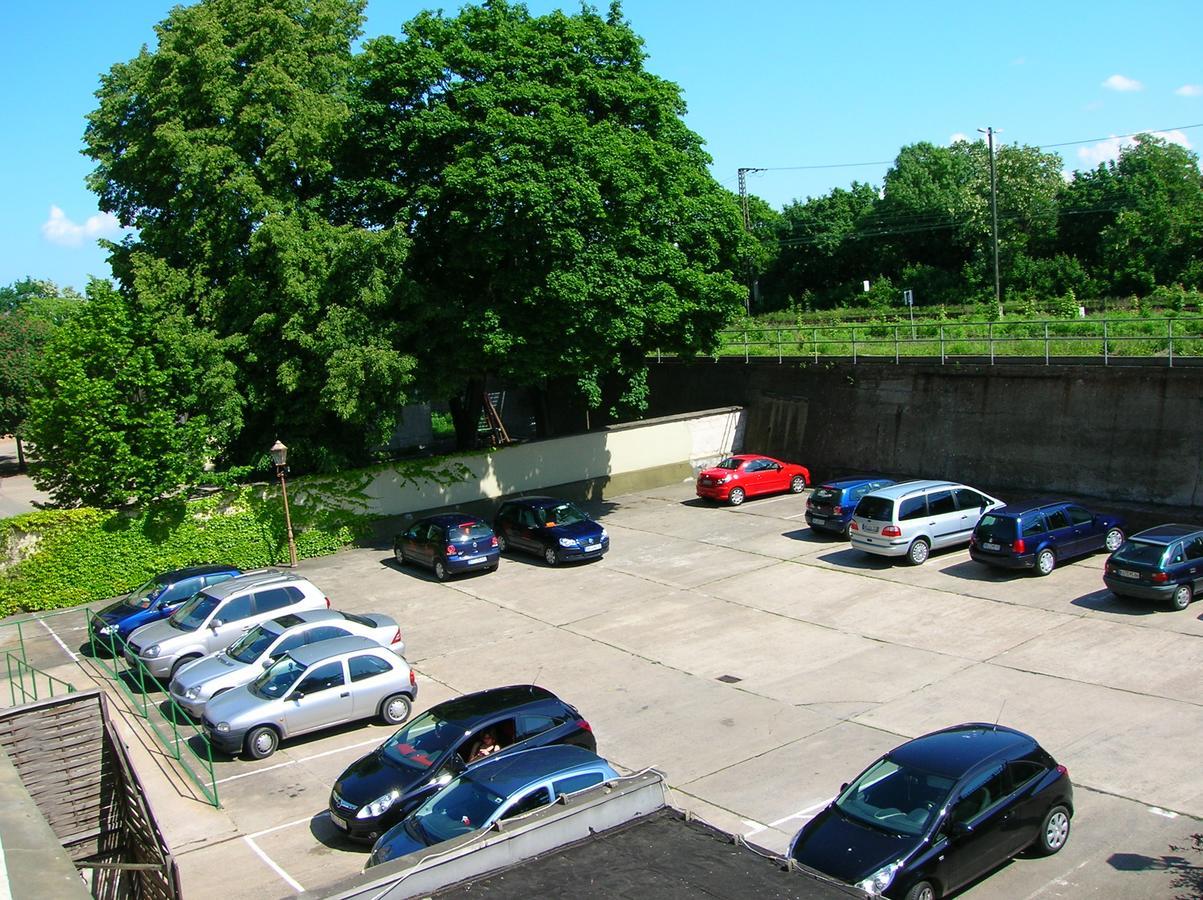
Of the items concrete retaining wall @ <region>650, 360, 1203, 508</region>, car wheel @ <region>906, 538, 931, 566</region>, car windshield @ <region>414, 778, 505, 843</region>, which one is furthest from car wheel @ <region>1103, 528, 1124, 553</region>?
car windshield @ <region>414, 778, 505, 843</region>

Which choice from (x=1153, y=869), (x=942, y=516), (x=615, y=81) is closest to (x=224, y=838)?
(x=1153, y=869)

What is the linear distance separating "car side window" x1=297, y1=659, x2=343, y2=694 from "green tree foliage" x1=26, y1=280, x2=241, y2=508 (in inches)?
429

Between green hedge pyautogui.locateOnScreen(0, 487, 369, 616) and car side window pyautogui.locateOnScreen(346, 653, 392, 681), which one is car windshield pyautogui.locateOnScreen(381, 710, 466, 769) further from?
green hedge pyautogui.locateOnScreen(0, 487, 369, 616)

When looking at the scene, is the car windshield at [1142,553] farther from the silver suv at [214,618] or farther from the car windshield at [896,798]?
the silver suv at [214,618]

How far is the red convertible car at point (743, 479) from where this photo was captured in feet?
99.0

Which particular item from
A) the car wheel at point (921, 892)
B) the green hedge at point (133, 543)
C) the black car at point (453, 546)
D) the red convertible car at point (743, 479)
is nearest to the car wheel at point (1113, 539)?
the red convertible car at point (743, 479)

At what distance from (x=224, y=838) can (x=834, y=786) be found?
7619 millimetres

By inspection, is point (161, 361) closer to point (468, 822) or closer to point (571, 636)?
point (571, 636)

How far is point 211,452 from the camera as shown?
84.1 ft

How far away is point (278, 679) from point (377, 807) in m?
4.07

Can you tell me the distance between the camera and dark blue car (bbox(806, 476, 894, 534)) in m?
25.2

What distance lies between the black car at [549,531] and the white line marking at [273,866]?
13.0m

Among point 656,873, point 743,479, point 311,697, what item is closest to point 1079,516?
point 743,479

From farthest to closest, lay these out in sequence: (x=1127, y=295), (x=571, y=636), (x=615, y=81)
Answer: (x=1127, y=295) → (x=615, y=81) → (x=571, y=636)
